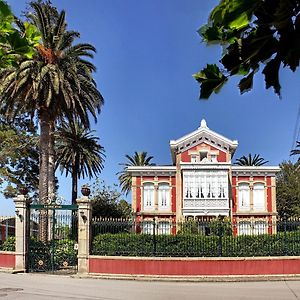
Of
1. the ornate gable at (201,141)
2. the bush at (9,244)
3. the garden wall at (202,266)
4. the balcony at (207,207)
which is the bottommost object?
the garden wall at (202,266)

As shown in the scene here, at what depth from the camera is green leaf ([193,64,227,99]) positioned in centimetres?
204

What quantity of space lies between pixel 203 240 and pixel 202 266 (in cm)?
115

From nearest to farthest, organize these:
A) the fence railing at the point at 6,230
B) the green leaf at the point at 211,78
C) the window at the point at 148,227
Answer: the green leaf at the point at 211,78
the window at the point at 148,227
the fence railing at the point at 6,230

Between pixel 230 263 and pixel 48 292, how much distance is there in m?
7.97

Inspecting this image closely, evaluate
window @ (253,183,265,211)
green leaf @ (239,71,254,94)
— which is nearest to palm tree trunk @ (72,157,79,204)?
window @ (253,183,265,211)

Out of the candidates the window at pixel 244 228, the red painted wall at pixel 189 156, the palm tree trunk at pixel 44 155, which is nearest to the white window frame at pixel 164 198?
the red painted wall at pixel 189 156

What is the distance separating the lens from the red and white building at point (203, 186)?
46.3m

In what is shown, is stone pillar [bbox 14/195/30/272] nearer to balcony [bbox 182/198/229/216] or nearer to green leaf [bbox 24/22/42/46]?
green leaf [bbox 24/22/42/46]

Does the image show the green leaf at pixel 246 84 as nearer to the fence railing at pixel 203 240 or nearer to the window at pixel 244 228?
the fence railing at pixel 203 240

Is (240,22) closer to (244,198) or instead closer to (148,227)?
(148,227)

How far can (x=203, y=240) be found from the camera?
2170 centimetres

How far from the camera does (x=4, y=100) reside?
2944 cm

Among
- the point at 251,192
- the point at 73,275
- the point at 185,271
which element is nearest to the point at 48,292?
the point at 73,275

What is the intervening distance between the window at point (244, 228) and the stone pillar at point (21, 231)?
9.54 metres
